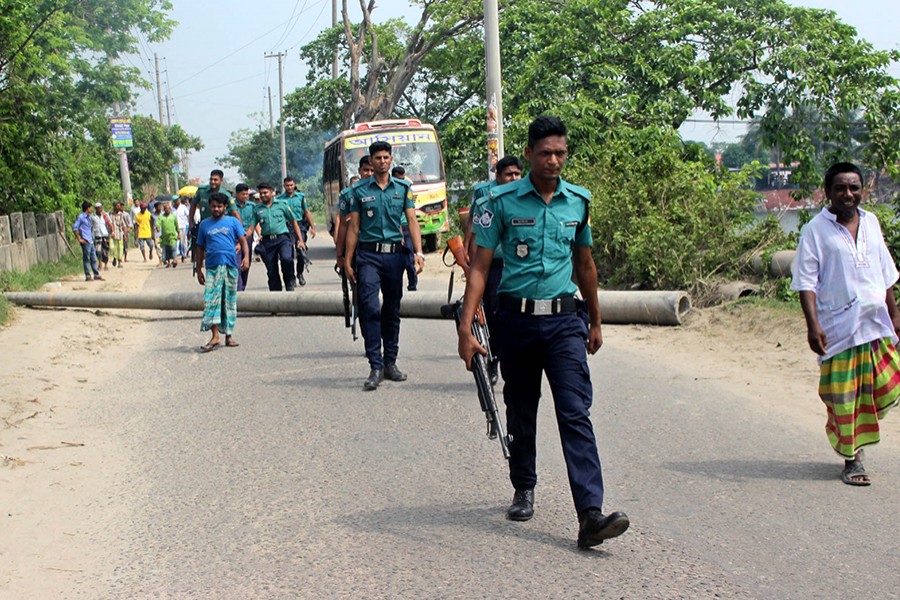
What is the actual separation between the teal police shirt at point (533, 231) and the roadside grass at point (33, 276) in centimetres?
1087

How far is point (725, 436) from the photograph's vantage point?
22.3 ft

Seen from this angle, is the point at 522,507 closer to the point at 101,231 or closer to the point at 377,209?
the point at 377,209

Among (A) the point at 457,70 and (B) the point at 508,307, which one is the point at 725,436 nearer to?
(B) the point at 508,307

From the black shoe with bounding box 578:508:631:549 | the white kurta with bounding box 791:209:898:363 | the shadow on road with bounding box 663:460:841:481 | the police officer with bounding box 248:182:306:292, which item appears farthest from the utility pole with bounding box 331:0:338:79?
the black shoe with bounding box 578:508:631:549

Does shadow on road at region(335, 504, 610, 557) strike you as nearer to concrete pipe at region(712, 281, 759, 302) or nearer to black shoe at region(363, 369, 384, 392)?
black shoe at region(363, 369, 384, 392)

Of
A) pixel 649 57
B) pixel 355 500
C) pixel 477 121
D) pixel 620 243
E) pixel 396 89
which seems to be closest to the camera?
pixel 355 500

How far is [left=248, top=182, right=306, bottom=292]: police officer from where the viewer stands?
14055 millimetres

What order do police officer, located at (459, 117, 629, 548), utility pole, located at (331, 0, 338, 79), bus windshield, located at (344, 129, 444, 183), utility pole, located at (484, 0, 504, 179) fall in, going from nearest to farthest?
1. police officer, located at (459, 117, 629, 548)
2. utility pole, located at (484, 0, 504, 179)
3. bus windshield, located at (344, 129, 444, 183)
4. utility pole, located at (331, 0, 338, 79)

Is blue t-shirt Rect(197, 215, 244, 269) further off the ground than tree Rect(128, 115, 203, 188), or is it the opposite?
tree Rect(128, 115, 203, 188)

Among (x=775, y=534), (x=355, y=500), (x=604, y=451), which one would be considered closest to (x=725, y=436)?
(x=604, y=451)

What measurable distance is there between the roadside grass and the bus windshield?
6785 mm

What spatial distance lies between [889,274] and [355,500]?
300 cm

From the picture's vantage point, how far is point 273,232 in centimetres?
1405

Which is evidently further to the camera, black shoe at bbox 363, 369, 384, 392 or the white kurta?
black shoe at bbox 363, 369, 384, 392
